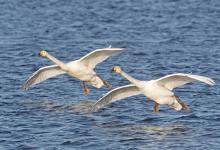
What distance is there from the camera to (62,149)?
67.9ft

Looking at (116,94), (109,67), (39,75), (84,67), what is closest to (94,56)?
(84,67)

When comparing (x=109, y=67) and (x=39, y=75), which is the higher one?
(x=39, y=75)

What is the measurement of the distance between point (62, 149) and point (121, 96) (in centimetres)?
416

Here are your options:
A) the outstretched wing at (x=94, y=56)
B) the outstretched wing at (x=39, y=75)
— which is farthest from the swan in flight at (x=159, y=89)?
the outstretched wing at (x=39, y=75)

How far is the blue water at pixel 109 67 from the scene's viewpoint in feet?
72.5

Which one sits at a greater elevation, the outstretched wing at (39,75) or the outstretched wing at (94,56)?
the outstretched wing at (94,56)

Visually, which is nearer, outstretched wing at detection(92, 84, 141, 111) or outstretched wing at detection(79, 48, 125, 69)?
outstretched wing at detection(92, 84, 141, 111)

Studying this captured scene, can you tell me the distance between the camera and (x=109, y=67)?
1319 inches

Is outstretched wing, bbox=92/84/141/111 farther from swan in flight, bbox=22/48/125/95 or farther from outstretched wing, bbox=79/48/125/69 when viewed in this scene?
outstretched wing, bbox=79/48/125/69

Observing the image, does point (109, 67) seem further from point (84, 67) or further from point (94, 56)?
point (84, 67)

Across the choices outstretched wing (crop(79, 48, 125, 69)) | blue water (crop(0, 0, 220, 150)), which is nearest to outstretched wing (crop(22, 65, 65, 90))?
blue water (crop(0, 0, 220, 150))

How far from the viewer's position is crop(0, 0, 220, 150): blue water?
22109mm

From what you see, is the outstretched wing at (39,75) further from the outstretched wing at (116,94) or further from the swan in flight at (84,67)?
the outstretched wing at (116,94)

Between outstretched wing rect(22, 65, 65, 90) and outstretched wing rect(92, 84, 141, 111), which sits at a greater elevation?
outstretched wing rect(22, 65, 65, 90)
